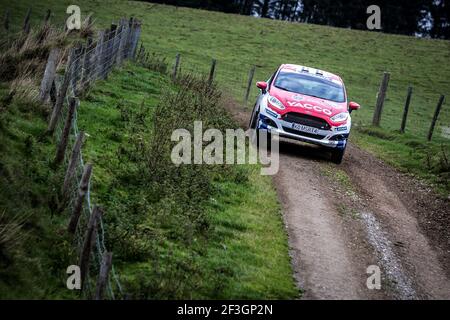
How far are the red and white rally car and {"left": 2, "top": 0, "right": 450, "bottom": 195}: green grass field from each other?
3922mm

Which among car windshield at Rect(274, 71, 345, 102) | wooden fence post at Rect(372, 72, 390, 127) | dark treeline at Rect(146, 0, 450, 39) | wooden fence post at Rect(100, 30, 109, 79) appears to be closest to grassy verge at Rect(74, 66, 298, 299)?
wooden fence post at Rect(100, 30, 109, 79)

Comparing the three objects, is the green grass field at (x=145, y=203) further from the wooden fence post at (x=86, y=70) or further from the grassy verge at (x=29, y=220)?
the wooden fence post at (x=86, y=70)

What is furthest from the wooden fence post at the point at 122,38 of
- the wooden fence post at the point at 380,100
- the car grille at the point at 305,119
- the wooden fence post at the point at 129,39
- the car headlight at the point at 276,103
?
the wooden fence post at the point at 380,100

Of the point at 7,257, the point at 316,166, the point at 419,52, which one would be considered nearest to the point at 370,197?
the point at 316,166

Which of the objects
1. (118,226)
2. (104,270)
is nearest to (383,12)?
(118,226)

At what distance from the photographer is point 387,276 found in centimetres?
944

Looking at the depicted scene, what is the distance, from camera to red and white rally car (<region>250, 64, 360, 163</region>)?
49.5 feet

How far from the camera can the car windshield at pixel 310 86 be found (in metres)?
16.2

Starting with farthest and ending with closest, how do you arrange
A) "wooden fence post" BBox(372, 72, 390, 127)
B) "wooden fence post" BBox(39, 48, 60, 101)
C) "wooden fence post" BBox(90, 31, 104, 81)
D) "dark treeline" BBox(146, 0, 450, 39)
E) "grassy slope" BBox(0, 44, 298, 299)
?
"dark treeline" BBox(146, 0, 450, 39), "wooden fence post" BBox(372, 72, 390, 127), "wooden fence post" BBox(90, 31, 104, 81), "wooden fence post" BBox(39, 48, 60, 101), "grassy slope" BBox(0, 44, 298, 299)

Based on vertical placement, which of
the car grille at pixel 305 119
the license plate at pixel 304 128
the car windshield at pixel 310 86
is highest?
the car windshield at pixel 310 86

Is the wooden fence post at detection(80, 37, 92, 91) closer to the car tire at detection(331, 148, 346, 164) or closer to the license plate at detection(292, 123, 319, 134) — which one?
the license plate at detection(292, 123, 319, 134)

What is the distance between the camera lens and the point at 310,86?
16.5 metres

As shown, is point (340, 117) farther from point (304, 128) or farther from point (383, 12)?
point (383, 12)

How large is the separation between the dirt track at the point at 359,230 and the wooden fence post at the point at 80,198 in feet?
10.7
